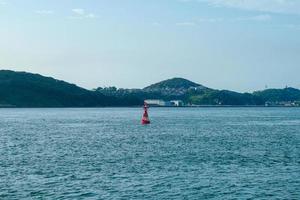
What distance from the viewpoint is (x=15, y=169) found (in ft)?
183

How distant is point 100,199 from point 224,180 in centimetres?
1271

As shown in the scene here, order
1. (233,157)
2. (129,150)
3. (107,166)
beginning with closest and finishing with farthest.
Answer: (107,166)
(233,157)
(129,150)

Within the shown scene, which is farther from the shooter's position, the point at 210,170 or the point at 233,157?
the point at 233,157

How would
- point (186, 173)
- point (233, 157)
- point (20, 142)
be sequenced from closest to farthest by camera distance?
point (186, 173), point (233, 157), point (20, 142)

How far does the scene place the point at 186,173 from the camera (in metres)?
52.6

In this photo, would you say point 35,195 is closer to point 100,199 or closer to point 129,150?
point 100,199

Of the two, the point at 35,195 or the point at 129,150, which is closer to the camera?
the point at 35,195

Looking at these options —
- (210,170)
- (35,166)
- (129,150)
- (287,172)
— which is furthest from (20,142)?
(287,172)

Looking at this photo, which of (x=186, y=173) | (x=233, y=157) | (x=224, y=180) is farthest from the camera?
(x=233, y=157)

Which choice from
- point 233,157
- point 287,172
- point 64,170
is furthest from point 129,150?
point 287,172

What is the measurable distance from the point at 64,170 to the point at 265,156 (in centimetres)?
2595

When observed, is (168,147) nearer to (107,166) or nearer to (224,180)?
(107,166)

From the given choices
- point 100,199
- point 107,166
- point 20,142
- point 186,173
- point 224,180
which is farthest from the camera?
point 20,142

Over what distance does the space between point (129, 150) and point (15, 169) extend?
22.7 metres
